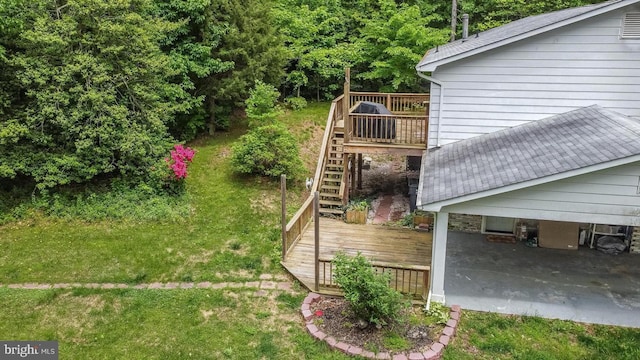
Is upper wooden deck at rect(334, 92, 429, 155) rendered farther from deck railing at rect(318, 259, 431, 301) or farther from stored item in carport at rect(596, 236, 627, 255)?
stored item in carport at rect(596, 236, 627, 255)

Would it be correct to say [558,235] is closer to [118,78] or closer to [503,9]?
[118,78]

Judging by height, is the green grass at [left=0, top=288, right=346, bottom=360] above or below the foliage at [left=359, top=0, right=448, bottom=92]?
below

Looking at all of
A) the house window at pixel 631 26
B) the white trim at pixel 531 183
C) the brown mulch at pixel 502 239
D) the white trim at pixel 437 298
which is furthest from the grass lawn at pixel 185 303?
the house window at pixel 631 26

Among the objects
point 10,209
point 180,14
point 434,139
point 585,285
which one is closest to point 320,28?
point 180,14

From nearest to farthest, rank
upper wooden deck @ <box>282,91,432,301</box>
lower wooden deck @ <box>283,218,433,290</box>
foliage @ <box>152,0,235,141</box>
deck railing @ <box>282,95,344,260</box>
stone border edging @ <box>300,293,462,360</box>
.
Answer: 1. stone border edging @ <box>300,293,462,360</box>
2. upper wooden deck @ <box>282,91,432,301</box>
3. lower wooden deck @ <box>283,218,433,290</box>
4. deck railing @ <box>282,95,344,260</box>
5. foliage @ <box>152,0,235,141</box>

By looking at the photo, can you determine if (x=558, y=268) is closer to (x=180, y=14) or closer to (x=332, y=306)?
(x=332, y=306)

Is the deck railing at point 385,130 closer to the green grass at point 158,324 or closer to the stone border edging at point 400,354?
the stone border edging at point 400,354

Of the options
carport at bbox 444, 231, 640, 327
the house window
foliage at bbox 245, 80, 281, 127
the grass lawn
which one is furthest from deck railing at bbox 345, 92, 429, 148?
the house window
